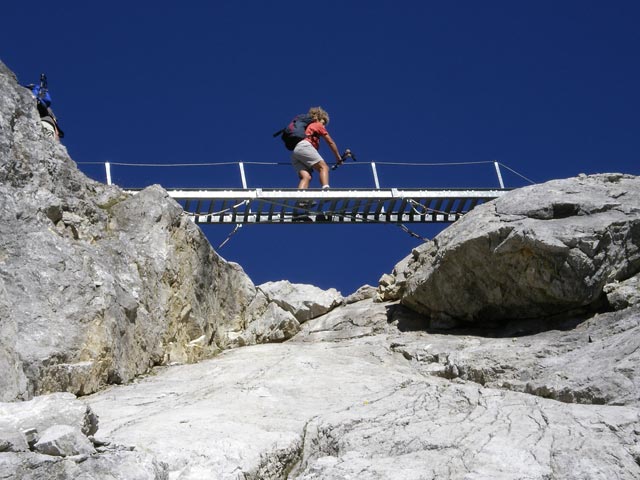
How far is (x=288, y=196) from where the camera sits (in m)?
17.5

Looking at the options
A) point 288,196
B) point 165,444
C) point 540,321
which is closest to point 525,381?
point 540,321

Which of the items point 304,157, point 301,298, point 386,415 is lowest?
point 386,415

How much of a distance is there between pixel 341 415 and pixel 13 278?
4.00 metres

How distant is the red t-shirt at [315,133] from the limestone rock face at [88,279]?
4545mm

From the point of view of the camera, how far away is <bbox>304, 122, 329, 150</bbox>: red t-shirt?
18078 millimetres

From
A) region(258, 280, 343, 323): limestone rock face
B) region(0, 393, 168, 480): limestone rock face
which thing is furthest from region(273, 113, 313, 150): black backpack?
region(0, 393, 168, 480): limestone rock face

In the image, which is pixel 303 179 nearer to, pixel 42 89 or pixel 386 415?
pixel 42 89

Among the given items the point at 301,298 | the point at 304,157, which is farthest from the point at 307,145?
the point at 301,298

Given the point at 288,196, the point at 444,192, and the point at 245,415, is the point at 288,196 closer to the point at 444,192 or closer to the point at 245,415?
the point at 444,192

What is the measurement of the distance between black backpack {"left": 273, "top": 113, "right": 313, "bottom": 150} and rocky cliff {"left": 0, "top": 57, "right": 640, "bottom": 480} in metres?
3.49

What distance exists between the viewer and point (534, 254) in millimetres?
12211

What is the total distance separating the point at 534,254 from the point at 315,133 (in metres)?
6.98

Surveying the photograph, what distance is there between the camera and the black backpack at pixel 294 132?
709 inches

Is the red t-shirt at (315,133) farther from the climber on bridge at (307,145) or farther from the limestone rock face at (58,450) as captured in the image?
the limestone rock face at (58,450)
